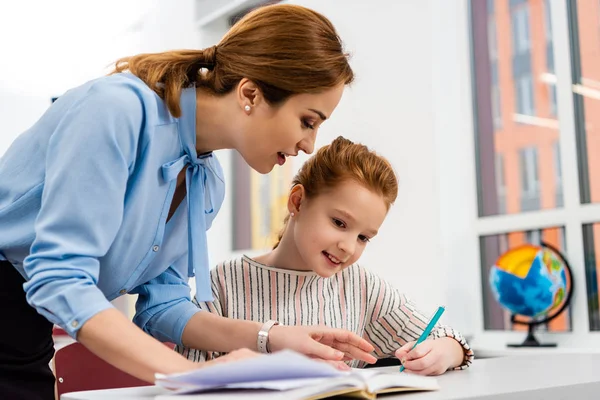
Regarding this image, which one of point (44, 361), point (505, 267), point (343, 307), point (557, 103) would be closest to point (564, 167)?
point (557, 103)

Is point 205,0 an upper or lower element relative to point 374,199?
upper

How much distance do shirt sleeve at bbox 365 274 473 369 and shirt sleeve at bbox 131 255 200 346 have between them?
46cm

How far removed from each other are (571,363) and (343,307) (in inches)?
18.4

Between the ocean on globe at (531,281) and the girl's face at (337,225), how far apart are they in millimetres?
1029

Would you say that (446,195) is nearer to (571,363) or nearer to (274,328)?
(571,363)

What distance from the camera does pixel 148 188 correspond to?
3.19 feet

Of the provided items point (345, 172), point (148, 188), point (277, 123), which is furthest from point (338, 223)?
point (148, 188)

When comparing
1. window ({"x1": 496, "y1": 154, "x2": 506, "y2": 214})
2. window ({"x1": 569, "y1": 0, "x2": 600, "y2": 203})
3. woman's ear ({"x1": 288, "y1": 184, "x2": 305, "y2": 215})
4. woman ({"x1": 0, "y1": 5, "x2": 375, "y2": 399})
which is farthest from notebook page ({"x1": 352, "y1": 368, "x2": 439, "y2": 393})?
window ({"x1": 496, "y1": 154, "x2": 506, "y2": 214})

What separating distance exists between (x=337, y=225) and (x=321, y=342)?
333 millimetres

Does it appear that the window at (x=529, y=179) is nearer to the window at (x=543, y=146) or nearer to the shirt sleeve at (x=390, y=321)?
the window at (x=543, y=146)

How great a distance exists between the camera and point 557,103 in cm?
248

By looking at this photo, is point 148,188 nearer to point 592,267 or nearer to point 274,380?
point 274,380

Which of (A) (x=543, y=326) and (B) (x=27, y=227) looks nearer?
(B) (x=27, y=227)

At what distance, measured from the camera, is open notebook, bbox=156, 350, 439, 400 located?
0.68 m
